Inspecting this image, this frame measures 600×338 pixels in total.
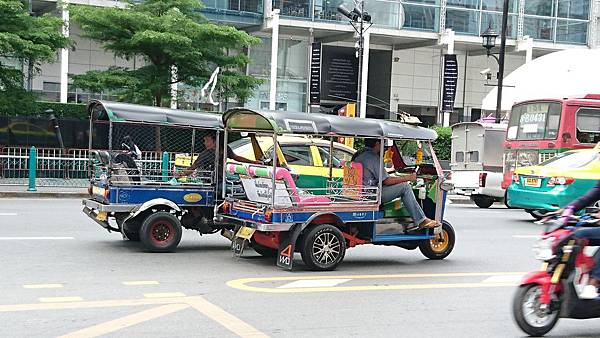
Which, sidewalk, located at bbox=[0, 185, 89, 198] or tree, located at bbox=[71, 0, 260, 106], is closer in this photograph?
sidewalk, located at bbox=[0, 185, 89, 198]

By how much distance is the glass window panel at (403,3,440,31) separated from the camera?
127 ft

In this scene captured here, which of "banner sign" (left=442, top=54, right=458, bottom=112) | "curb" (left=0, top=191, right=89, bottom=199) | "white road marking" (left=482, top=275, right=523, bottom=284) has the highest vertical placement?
"banner sign" (left=442, top=54, right=458, bottom=112)

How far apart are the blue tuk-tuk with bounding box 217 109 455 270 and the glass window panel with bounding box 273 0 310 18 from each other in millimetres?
25788

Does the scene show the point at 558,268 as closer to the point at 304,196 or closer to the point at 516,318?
the point at 516,318

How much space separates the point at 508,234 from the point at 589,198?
898 cm

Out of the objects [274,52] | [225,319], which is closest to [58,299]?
[225,319]

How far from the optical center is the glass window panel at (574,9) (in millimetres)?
41312

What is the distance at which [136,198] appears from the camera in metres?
11.7

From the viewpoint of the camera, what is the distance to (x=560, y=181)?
16375 mm

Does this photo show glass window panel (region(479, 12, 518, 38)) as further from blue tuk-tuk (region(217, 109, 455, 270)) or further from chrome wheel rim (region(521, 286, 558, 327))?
chrome wheel rim (region(521, 286, 558, 327))

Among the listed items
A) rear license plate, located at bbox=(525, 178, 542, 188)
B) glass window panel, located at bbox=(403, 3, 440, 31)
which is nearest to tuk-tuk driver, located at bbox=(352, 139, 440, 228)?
rear license plate, located at bbox=(525, 178, 542, 188)

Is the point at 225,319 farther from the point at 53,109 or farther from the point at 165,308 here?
the point at 53,109

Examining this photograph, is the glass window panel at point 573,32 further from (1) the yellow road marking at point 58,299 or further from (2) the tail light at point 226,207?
(1) the yellow road marking at point 58,299

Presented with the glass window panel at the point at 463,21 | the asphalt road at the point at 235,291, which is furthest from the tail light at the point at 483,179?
the glass window panel at the point at 463,21
